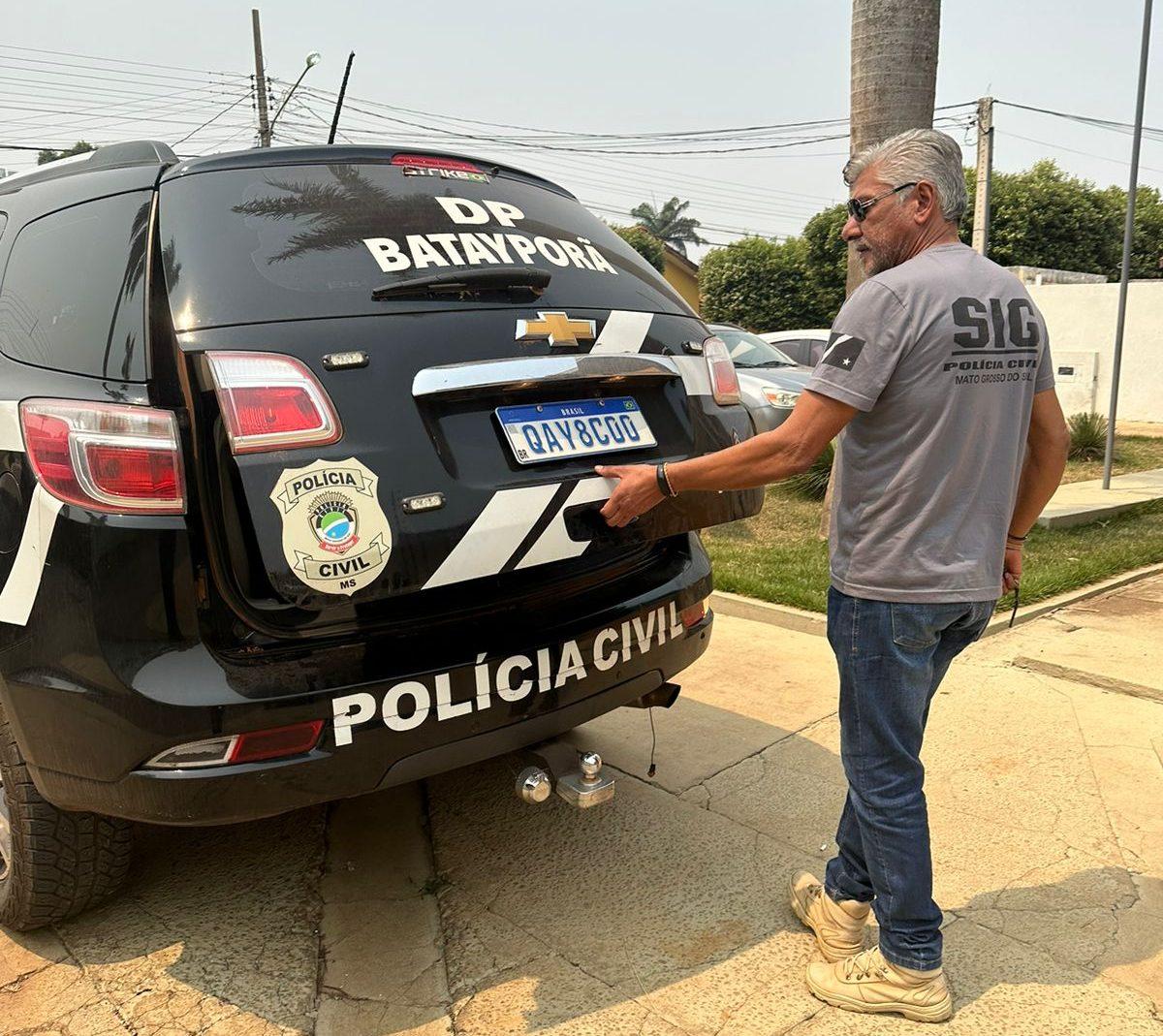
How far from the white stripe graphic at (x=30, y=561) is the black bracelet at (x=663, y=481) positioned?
1.22 metres

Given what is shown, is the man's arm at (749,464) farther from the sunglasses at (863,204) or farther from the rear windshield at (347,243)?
the rear windshield at (347,243)

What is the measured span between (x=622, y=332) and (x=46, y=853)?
1829mm

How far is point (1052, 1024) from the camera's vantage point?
2129 mm

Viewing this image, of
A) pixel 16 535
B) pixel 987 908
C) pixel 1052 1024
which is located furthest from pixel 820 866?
pixel 16 535

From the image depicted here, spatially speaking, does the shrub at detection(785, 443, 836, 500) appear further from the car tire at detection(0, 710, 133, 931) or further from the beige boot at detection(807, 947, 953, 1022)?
the car tire at detection(0, 710, 133, 931)

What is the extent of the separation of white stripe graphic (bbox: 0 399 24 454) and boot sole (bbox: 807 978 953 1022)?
6.80 feet

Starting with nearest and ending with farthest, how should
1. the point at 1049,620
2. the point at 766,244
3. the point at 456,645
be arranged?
the point at 456,645
the point at 1049,620
the point at 766,244

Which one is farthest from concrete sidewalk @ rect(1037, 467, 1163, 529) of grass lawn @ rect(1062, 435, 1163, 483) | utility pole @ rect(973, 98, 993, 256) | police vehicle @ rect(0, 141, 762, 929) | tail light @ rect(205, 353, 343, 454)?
utility pole @ rect(973, 98, 993, 256)

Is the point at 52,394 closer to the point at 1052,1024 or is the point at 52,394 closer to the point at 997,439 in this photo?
the point at 997,439

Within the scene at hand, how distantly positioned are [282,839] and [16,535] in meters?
1.31

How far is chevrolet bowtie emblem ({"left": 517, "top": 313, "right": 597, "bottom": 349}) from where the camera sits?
7.61 ft

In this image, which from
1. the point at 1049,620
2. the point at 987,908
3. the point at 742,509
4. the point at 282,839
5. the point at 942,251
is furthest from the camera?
the point at 1049,620

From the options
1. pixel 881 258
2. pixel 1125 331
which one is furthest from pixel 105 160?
pixel 1125 331

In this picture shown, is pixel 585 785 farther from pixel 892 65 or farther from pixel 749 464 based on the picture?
pixel 892 65
